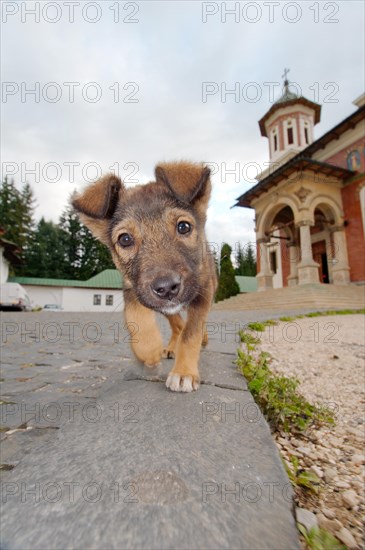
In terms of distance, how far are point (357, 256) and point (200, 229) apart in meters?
23.9

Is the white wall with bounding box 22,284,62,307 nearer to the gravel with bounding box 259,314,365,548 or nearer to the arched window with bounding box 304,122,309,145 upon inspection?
the arched window with bounding box 304,122,309,145

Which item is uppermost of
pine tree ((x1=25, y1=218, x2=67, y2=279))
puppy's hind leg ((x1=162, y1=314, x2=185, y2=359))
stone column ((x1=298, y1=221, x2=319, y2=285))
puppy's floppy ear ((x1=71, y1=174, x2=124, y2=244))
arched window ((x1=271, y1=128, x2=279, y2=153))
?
arched window ((x1=271, y1=128, x2=279, y2=153))

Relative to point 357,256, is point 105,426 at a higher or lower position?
lower

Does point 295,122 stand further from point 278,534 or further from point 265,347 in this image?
point 278,534

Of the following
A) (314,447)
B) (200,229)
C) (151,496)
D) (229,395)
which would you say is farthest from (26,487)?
(200,229)

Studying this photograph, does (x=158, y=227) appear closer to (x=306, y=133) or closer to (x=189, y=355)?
(x=189, y=355)

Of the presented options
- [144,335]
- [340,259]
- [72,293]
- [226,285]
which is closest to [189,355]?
[144,335]

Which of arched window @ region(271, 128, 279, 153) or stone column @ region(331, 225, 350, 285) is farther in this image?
arched window @ region(271, 128, 279, 153)

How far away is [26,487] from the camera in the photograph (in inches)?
46.5

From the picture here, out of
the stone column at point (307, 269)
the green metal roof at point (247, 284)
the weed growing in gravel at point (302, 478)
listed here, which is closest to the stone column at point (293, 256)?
the stone column at point (307, 269)

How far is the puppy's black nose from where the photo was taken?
2305 mm

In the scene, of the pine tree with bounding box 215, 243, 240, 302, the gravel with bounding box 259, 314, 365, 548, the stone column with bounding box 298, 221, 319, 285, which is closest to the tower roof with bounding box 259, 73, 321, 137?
the pine tree with bounding box 215, 243, 240, 302

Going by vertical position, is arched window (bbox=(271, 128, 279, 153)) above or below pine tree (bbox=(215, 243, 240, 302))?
above

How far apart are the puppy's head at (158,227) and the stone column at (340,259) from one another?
76.8 ft
